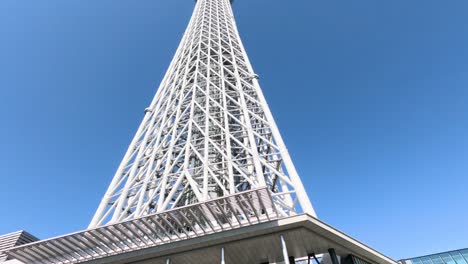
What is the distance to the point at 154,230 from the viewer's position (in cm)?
1479

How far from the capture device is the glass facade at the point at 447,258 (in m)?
57.0

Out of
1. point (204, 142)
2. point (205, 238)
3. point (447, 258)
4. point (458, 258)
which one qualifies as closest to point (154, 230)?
point (205, 238)

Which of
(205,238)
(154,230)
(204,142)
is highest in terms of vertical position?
(204,142)

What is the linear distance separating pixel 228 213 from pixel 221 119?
51.0 feet

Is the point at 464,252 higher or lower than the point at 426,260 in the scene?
lower

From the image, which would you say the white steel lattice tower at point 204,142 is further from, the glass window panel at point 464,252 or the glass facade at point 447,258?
the glass window panel at point 464,252

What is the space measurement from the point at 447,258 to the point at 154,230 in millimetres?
68813

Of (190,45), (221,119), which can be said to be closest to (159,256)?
(221,119)

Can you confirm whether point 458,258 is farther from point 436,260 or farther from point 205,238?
point 205,238

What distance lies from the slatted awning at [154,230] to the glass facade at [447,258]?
197ft

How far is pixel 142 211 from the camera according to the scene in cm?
1927

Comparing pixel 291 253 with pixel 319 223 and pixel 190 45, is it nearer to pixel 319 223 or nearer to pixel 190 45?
pixel 319 223

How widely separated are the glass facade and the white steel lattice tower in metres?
52.7

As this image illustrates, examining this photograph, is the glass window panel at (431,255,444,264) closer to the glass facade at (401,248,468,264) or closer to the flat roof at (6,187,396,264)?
the glass facade at (401,248,468,264)
